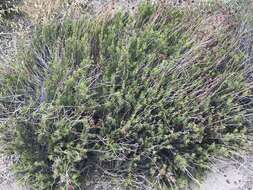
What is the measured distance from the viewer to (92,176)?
2.85m

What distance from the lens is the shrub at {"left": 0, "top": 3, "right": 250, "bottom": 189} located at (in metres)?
2.74

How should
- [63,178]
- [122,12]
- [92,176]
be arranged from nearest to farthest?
[63,178] < [92,176] < [122,12]

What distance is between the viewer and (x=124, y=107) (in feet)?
9.45

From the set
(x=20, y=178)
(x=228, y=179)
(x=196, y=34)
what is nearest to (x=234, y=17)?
(x=196, y=34)

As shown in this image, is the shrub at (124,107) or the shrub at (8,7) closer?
the shrub at (124,107)

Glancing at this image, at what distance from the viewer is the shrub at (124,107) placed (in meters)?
2.74

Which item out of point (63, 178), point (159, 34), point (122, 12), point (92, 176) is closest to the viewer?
point (63, 178)

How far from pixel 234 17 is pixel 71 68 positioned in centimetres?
149

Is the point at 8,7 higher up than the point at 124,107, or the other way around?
the point at 8,7

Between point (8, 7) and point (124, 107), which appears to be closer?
point (124, 107)

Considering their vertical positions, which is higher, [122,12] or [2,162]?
[122,12]

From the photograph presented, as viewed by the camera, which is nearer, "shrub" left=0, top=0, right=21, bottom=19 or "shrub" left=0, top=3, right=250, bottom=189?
"shrub" left=0, top=3, right=250, bottom=189

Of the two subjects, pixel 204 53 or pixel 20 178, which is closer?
pixel 20 178

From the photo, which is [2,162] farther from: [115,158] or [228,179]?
[228,179]
